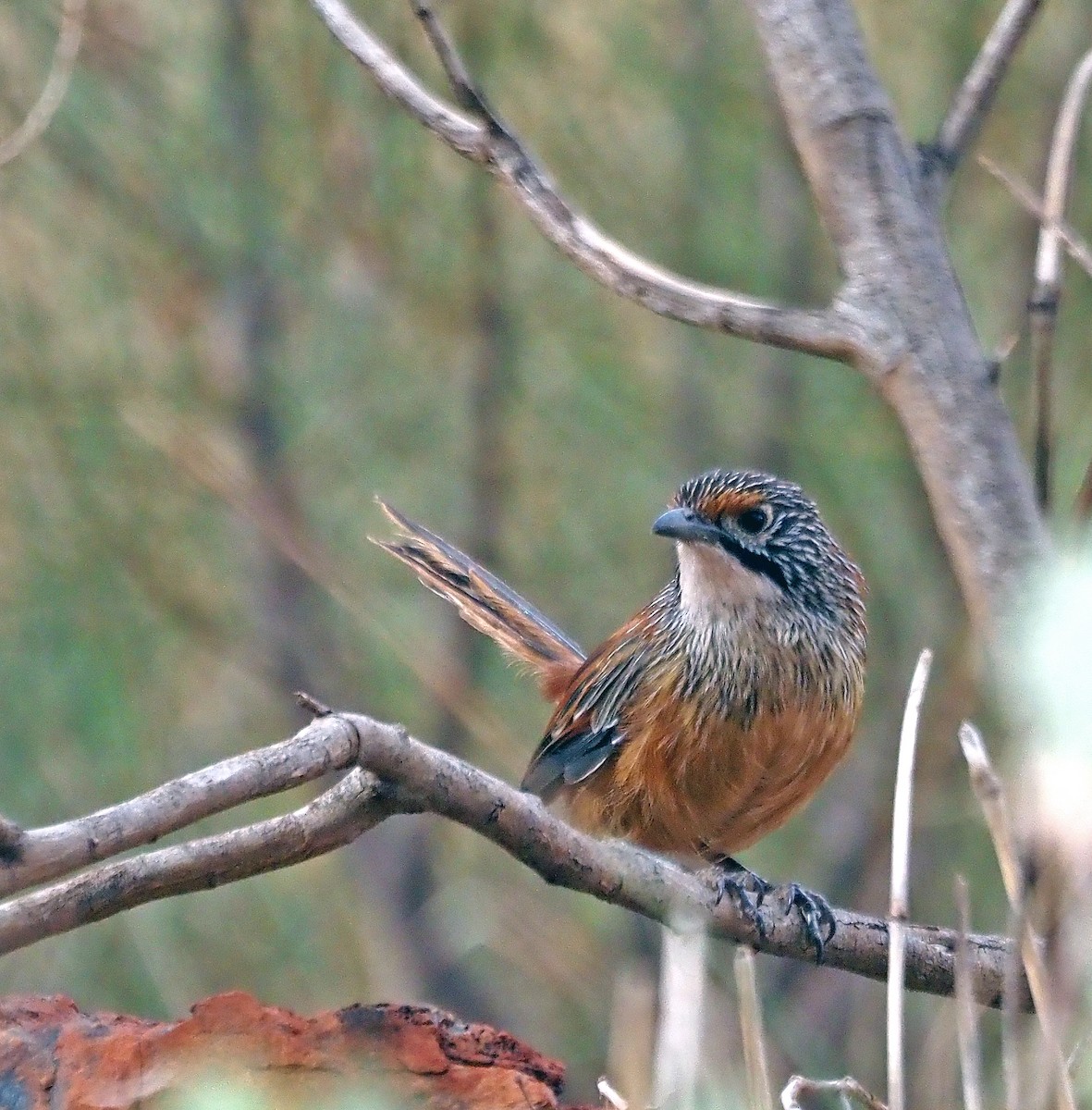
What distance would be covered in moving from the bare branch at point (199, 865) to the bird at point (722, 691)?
6.90 feet

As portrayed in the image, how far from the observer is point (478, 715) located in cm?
683

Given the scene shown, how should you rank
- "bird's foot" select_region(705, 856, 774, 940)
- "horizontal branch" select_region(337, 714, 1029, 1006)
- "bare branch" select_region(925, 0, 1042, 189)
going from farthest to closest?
1. "bird's foot" select_region(705, 856, 774, 940)
2. "bare branch" select_region(925, 0, 1042, 189)
3. "horizontal branch" select_region(337, 714, 1029, 1006)

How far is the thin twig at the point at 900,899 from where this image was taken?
195 centimetres

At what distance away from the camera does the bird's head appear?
486 cm

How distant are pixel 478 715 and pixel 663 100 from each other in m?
2.71

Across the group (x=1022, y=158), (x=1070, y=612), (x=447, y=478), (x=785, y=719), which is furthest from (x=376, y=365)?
(x=1070, y=612)

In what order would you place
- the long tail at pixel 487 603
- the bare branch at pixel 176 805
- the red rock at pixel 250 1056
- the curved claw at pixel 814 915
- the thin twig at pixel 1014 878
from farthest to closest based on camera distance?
the long tail at pixel 487 603, the curved claw at pixel 814 915, the red rock at pixel 250 1056, the bare branch at pixel 176 805, the thin twig at pixel 1014 878

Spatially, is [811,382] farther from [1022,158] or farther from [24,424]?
[24,424]

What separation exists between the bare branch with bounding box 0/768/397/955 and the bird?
2.10 m

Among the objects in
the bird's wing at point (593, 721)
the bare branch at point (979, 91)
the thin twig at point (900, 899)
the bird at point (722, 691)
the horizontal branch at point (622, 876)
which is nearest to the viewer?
the thin twig at point (900, 899)

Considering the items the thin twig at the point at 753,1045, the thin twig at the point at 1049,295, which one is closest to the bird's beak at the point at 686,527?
the thin twig at the point at 1049,295

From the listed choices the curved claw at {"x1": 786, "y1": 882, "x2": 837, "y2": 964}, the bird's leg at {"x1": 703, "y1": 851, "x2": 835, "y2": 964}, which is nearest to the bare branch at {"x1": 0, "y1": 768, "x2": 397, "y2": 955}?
the bird's leg at {"x1": 703, "y1": 851, "x2": 835, "y2": 964}

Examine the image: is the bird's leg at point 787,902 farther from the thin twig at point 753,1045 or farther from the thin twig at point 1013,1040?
the thin twig at point 1013,1040

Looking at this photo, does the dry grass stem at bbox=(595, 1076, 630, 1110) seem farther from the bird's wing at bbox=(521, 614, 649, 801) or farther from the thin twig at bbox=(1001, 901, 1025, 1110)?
the bird's wing at bbox=(521, 614, 649, 801)
